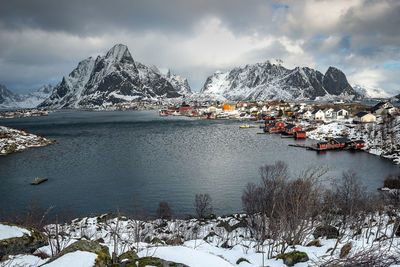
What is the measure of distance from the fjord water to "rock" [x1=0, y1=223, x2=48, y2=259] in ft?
60.8

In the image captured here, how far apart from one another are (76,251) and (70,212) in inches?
1042

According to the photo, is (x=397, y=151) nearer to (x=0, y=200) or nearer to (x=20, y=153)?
(x=0, y=200)

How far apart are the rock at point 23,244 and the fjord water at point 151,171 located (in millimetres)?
18528

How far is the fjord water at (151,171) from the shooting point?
30719 mm

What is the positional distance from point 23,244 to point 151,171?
35.1 meters

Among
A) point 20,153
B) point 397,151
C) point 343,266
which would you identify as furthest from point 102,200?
point 397,151

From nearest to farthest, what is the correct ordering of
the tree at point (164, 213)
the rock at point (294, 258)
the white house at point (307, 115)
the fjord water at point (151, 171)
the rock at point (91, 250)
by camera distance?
the rock at point (91, 250)
the rock at point (294, 258)
the tree at point (164, 213)
the fjord water at point (151, 171)
the white house at point (307, 115)

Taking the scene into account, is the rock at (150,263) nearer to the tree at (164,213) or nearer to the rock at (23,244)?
the rock at (23,244)

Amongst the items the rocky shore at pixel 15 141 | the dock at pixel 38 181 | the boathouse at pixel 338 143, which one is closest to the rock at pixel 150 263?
the dock at pixel 38 181

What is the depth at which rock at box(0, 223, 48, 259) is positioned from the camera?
25.0 ft

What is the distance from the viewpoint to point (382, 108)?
9506cm

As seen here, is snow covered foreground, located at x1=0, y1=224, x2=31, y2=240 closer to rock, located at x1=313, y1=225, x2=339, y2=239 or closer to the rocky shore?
rock, located at x1=313, y1=225, x2=339, y2=239

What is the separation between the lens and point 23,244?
8.29 meters

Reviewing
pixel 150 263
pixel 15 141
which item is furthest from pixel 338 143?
pixel 15 141
